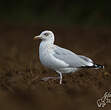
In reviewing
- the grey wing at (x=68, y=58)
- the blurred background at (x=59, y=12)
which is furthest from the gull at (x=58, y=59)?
the blurred background at (x=59, y=12)

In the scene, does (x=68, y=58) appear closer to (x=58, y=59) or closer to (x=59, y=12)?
(x=58, y=59)

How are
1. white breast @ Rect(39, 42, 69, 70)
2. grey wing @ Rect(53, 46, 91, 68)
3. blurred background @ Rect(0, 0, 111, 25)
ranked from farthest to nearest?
1. blurred background @ Rect(0, 0, 111, 25)
2. grey wing @ Rect(53, 46, 91, 68)
3. white breast @ Rect(39, 42, 69, 70)

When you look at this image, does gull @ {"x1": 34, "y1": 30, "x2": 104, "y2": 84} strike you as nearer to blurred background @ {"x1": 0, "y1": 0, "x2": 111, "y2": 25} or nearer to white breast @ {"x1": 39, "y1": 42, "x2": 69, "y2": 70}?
white breast @ {"x1": 39, "y1": 42, "x2": 69, "y2": 70}

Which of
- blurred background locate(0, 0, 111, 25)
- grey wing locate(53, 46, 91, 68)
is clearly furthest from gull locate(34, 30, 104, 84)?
blurred background locate(0, 0, 111, 25)

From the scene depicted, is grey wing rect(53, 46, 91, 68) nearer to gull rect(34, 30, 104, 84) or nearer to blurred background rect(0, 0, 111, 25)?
gull rect(34, 30, 104, 84)


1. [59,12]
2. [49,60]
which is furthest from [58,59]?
[59,12]

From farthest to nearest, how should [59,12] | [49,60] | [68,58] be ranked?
[59,12]
[68,58]
[49,60]

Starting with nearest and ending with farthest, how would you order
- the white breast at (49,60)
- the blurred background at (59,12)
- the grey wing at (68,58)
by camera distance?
1. the white breast at (49,60)
2. the grey wing at (68,58)
3. the blurred background at (59,12)

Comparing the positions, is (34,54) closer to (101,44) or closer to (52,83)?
(101,44)

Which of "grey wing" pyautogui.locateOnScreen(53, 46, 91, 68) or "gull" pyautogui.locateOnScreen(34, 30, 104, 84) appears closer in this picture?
"gull" pyautogui.locateOnScreen(34, 30, 104, 84)

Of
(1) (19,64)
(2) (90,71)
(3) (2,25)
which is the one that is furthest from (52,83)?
(3) (2,25)

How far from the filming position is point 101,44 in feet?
36.8

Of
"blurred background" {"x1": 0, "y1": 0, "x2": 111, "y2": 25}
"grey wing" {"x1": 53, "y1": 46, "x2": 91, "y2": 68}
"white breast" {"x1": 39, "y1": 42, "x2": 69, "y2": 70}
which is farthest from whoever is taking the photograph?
"blurred background" {"x1": 0, "y1": 0, "x2": 111, "y2": 25}

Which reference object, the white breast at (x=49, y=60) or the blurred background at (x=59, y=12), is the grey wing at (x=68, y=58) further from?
the blurred background at (x=59, y=12)
